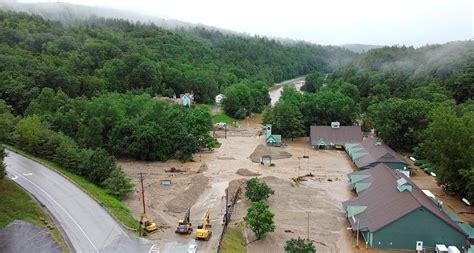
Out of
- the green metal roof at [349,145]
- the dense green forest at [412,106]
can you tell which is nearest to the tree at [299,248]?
the dense green forest at [412,106]

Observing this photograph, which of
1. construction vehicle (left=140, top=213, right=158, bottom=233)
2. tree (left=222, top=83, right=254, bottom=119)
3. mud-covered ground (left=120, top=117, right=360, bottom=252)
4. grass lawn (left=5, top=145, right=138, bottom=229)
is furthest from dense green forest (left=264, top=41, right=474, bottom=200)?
grass lawn (left=5, top=145, right=138, bottom=229)

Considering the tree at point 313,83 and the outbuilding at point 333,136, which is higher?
the tree at point 313,83

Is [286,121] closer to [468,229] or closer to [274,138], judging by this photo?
[274,138]

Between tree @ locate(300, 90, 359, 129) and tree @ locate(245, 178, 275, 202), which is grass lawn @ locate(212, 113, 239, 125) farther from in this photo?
tree @ locate(245, 178, 275, 202)

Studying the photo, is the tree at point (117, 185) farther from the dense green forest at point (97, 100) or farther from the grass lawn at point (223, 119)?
the grass lawn at point (223, 119)

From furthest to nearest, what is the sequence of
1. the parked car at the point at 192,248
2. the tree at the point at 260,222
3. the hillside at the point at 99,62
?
1. the hillside at the point at 99,62
2. the tree at the point at 260,222
3. the parked car at the point at 192,248

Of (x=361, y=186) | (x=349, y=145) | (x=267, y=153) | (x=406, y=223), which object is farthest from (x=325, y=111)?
(x=406, y=223)

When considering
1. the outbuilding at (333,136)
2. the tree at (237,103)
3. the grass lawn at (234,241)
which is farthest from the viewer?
the tree at (237,103)
